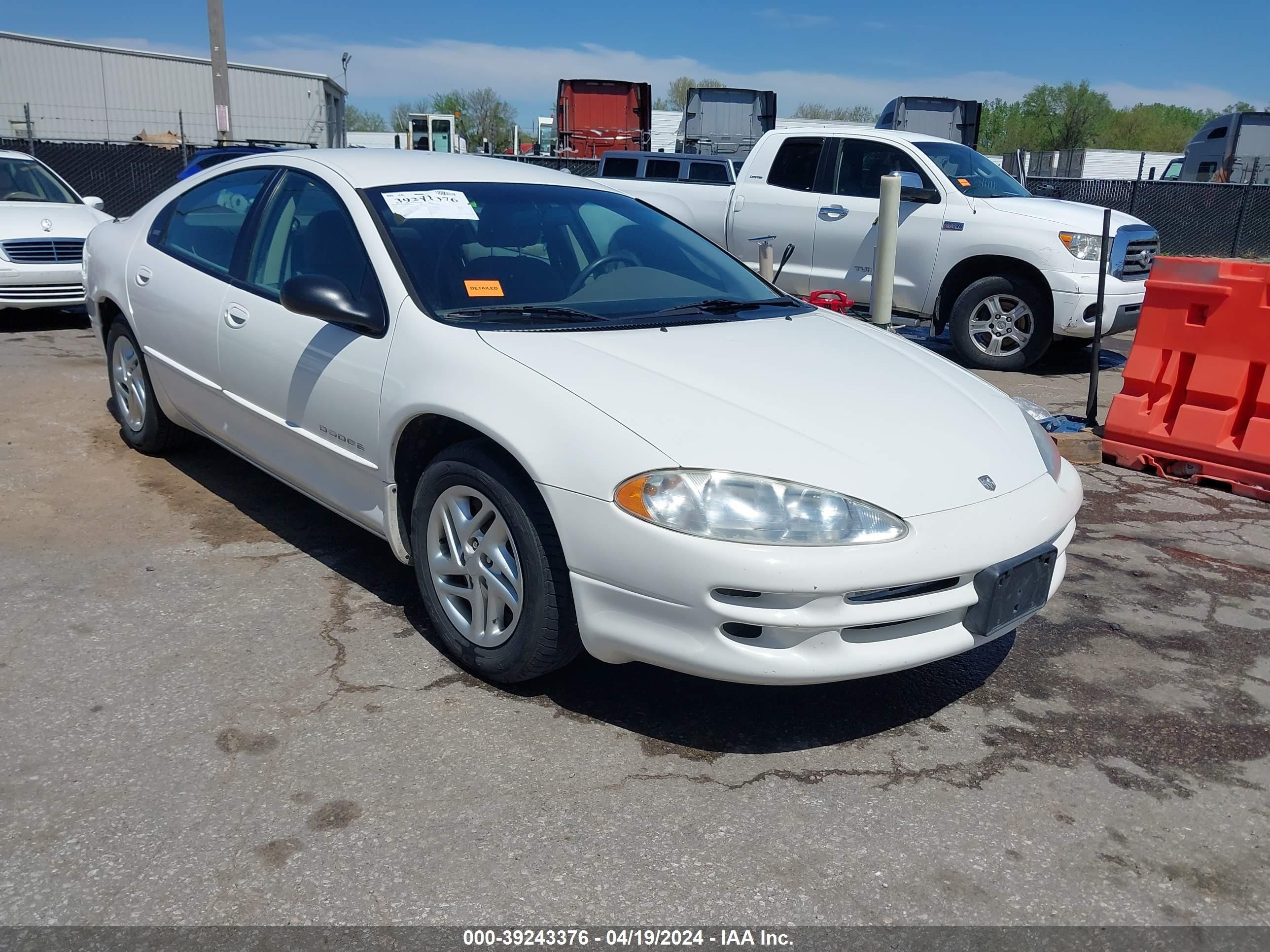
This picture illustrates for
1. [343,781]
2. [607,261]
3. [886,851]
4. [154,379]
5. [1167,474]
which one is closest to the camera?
[886,851]

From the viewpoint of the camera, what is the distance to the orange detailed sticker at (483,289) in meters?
3.47

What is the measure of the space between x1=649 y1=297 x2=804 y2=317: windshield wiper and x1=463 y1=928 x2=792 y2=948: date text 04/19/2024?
206 centimetres

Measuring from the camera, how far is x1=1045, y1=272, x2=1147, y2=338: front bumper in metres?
8.16

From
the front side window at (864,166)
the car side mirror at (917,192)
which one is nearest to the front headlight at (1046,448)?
the car side mirror at (917,192)

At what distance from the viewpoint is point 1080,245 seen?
26.9 ft

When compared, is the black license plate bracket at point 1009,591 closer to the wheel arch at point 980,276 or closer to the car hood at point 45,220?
the wheel arch at point 980,276

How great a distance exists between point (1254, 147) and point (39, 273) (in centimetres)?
2579

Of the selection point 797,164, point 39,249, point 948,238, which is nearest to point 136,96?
point 39,249

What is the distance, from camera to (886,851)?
250 cm

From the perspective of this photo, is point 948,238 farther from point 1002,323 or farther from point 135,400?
point 135,400

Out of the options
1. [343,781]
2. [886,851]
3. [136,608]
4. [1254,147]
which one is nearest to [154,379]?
[136,608]

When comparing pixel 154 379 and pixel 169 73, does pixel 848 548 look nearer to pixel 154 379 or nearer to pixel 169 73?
pixel 154 379

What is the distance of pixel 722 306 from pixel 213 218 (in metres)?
2.29

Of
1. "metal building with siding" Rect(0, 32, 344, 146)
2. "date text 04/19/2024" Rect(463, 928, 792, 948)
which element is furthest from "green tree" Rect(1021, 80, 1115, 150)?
"date text 04/19/2024" Rect(463, 928, 792, 948)
